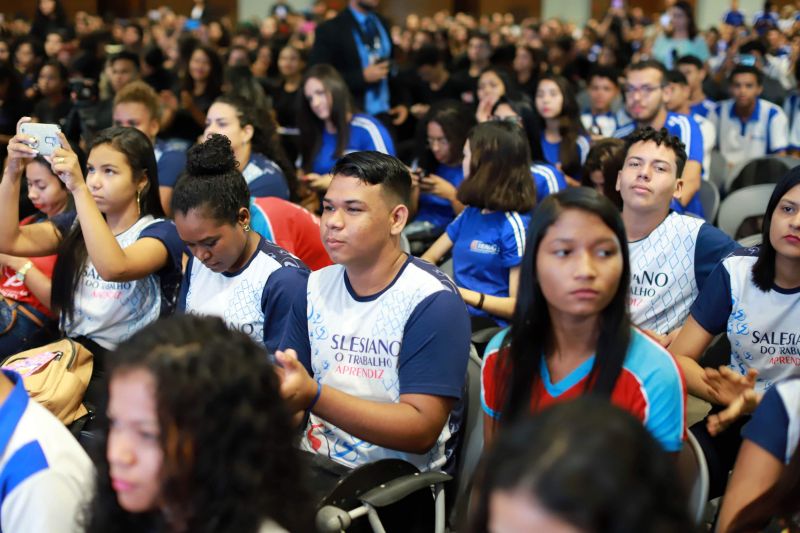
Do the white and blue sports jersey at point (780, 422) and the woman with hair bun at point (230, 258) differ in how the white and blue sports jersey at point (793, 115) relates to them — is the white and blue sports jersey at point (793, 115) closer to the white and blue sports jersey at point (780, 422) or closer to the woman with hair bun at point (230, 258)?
the woman with hair bun at point (230, 258)

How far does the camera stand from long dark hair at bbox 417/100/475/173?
14.4ft

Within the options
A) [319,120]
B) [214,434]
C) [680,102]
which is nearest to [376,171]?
[214,434]

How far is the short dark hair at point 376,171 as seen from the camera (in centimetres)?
218

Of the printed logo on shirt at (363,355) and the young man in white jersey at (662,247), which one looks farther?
the young man in white jersey at (662,247)

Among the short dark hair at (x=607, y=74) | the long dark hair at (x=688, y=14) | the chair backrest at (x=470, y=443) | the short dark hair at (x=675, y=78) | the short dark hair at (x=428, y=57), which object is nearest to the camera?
the chair backrest at (x=470, y=443)

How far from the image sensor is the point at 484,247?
10.3 feet

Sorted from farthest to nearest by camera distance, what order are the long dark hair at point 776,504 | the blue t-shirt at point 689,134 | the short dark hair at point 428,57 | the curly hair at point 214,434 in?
the short dark hair at point 428,57
the blue t-shirt at point 689,134
the long dark hair at point 776,504
the curly hair at point 214,434

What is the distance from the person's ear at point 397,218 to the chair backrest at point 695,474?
874 millimetres

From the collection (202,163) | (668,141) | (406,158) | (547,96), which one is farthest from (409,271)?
(406,158)

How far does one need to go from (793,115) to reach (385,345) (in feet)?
17.7

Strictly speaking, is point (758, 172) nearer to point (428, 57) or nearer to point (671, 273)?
point (671, 273)

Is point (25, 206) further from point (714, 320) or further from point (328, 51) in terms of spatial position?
point (714, 320)

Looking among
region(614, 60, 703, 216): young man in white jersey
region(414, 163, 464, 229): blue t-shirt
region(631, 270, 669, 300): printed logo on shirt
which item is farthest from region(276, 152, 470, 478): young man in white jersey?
region(614, 60, 703, 216): young man in white jersey

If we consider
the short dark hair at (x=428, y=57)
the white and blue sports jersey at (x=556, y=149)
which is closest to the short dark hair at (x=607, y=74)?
the white and blue sports jersey at (x=556, y=149)
